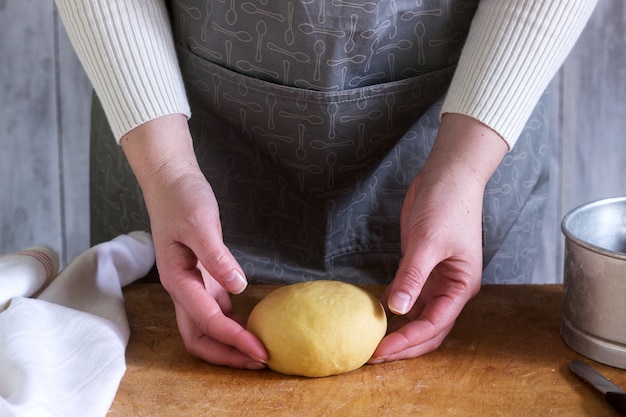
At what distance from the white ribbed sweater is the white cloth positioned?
206 millimetres

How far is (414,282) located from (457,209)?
11 centimetres

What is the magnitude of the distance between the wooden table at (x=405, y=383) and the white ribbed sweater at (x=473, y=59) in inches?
10.3

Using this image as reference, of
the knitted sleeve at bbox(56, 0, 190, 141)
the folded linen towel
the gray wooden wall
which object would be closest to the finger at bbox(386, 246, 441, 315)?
the knitted sleeve at bbox(56, 0, 190, 141)

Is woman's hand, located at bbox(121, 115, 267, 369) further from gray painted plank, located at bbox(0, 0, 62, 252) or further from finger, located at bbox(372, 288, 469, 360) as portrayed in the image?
gray painted plank, located at bbox(0, 0, 62, 252)

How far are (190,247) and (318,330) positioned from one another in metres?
0.17

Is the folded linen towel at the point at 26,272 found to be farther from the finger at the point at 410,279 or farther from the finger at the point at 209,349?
the finger at the point at 410,279

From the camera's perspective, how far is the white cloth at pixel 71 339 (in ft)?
2.64

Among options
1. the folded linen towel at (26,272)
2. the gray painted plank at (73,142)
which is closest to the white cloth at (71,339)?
the folded linen towel at (26,272)

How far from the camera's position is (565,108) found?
1.85m

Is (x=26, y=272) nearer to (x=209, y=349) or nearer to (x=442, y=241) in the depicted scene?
(x=209, y=349)

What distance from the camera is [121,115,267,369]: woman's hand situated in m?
0.90

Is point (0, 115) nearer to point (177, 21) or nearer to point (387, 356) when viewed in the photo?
point (177, 21)

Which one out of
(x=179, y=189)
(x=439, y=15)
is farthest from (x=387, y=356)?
(x=439, y=15)

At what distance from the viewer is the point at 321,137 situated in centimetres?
108
